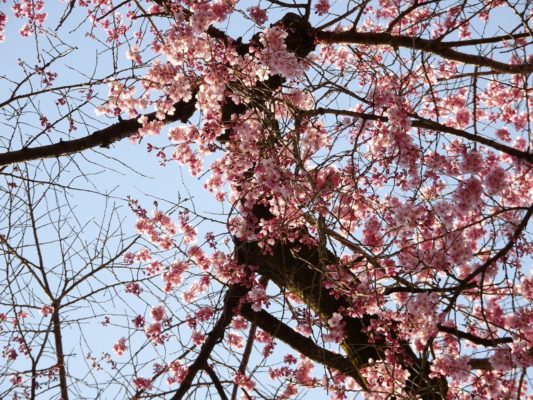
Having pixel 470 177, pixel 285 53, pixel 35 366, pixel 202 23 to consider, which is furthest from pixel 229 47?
pixel 35 366

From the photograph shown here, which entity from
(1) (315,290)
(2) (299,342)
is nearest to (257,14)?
(1) (315,290)

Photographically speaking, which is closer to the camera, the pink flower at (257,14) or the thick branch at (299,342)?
the thick branch at (299,342)

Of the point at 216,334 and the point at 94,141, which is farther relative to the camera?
the point at 94,141

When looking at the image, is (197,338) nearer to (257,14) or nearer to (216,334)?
(216,334)

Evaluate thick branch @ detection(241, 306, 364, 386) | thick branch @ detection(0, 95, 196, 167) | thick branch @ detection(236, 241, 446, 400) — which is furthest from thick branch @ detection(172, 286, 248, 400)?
thick branch @ detection(0, 95, 196, 167)

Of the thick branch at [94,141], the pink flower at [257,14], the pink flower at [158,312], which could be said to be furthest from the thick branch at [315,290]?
the pink flower at [257,14]

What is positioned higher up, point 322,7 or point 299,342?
point 322,7

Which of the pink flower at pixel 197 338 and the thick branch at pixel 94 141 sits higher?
the thick branch at pixel 94 141

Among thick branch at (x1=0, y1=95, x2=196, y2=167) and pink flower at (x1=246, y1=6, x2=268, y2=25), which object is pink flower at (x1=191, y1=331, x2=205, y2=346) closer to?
thick branch at (x1=0, y1=95, x2=196, y2=167)

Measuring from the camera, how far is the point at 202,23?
183 inches

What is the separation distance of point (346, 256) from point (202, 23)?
255 cm

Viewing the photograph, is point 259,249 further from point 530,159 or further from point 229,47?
point 530,159

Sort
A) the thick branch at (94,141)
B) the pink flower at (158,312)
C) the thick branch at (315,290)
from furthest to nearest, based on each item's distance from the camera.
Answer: the pink flower at (158,312) < the thick branch at (94,141) < the thick branch at (315,290)

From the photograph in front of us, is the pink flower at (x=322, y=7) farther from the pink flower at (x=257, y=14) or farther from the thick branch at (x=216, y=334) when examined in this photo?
the thick branch at (x=216, y=334)
